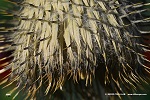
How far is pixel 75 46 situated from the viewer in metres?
1.11

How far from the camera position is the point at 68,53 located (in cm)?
112

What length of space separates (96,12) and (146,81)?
33 cm

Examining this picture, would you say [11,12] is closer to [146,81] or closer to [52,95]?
[52,95]

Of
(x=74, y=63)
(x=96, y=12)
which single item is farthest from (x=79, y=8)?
(x=74, y=63)

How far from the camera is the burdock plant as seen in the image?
111 centimetres

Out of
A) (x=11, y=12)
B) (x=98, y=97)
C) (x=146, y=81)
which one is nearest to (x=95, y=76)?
(x=98, y=97)

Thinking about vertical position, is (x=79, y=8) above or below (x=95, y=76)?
above

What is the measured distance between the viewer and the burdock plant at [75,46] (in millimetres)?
1106

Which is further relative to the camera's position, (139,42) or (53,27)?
(139,42)

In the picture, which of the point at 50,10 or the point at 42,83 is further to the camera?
the point at 42,83

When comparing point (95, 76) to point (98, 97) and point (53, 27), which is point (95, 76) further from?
point (53, 27)

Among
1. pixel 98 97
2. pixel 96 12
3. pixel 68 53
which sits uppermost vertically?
pixel 96 12

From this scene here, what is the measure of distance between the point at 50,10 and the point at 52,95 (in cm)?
30

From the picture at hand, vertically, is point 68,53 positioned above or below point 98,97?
above
